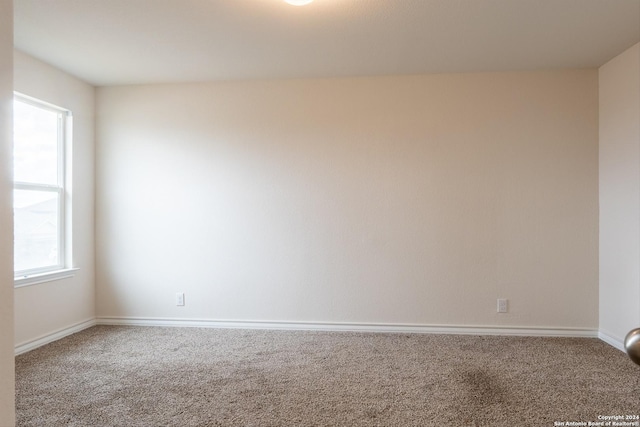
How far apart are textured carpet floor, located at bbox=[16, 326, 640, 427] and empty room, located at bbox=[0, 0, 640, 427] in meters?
0.03

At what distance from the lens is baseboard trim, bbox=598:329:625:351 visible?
3.14 metres

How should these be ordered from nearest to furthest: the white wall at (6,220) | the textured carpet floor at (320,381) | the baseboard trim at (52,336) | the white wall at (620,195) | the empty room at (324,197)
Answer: the white wall at (6,220), the textured carpet floor at (320,381), the empty room at (324,197), the white wall at (620,195), the baseboard trim at (52,336)

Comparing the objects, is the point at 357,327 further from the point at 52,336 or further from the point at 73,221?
the point at 73,221

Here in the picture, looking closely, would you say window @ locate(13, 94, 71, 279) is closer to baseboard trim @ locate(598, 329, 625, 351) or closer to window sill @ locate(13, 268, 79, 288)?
window sill @ locate(13, 268, 79, 288)

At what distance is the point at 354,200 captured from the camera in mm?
3711

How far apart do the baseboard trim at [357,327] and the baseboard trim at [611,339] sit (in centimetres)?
6

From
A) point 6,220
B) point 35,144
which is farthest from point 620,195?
point 35,144

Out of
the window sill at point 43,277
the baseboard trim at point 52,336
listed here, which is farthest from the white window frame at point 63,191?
the baseboard trim at point 52,336

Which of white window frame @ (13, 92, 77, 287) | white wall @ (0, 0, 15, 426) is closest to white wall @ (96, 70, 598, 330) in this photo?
white window frame @ (13, 92, 77, 287)

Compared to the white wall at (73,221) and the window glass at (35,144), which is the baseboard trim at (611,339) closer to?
the white wall at (73,221)

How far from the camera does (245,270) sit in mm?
3809

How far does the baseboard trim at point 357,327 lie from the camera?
3.51 m

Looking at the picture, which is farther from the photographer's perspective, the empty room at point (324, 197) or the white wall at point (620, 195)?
the white wall at point (620, 195)

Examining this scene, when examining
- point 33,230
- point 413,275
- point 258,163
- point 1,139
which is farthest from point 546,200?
point 33,230
